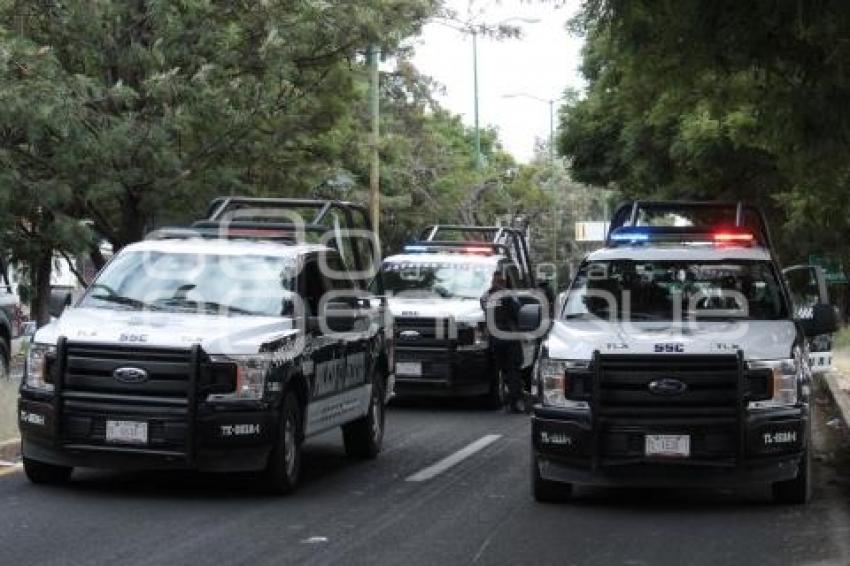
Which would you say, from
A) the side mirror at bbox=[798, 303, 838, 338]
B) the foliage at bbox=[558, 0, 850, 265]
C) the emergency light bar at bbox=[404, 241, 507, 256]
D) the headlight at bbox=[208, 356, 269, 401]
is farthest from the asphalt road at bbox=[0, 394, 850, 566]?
the emergency light bar at bbox=[404, 241, 507, 256]

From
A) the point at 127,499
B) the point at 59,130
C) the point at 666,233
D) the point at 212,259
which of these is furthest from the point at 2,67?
the point at 666,233

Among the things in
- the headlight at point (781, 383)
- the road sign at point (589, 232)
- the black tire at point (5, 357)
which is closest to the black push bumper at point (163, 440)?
the headlight at point (781, 383)

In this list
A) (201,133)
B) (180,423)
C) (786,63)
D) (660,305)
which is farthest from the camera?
(201,133)

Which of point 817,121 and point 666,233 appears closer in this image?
point 817,121

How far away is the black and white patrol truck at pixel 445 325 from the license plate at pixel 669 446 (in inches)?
305

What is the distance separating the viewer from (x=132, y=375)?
8867mm

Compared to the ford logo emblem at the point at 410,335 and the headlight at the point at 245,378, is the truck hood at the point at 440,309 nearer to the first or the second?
the ford logo emblem at the point at 410,335

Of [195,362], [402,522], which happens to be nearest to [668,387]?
[402,522]

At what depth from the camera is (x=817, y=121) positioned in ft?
31.9

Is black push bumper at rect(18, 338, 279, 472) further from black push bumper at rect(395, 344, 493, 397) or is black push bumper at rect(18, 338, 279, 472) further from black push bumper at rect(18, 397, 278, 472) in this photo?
black push bumper at rect(395, 344, 493, 397)

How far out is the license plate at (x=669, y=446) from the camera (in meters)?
8.71

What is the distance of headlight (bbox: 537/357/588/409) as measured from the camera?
8945mm

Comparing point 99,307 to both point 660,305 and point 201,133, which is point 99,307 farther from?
point 201,133

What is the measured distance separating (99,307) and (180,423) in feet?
5.16
